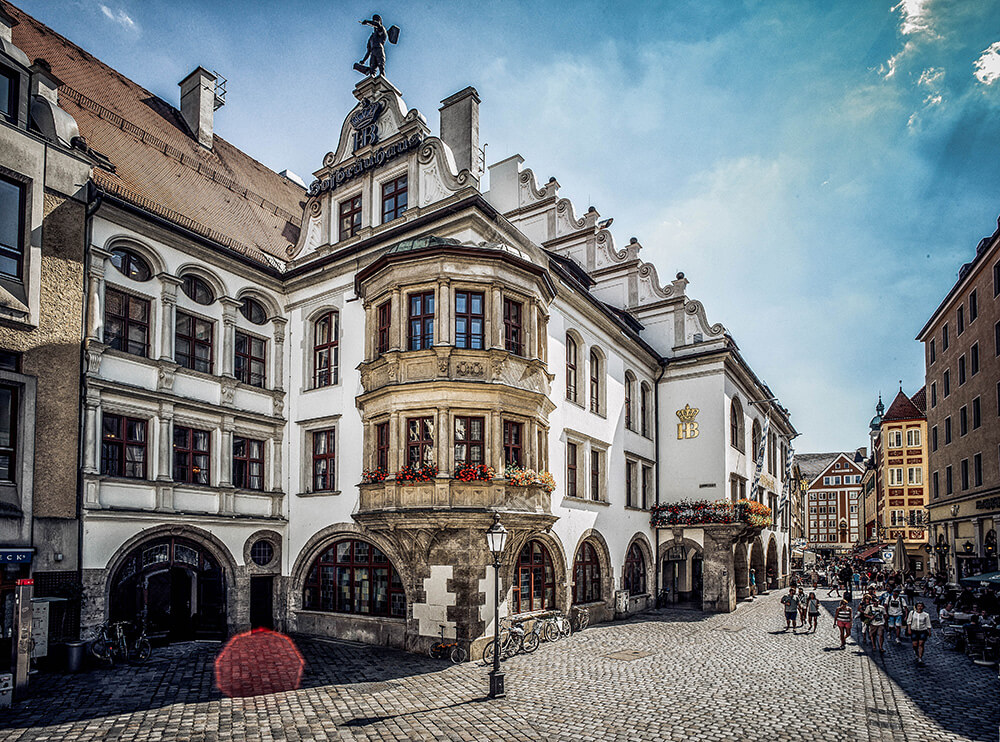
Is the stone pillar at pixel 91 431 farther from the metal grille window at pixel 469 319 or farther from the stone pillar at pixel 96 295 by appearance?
the metal grille window at pixel 469 319

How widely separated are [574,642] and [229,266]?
15.5 metres

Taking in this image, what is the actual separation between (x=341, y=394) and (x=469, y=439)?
5551mm

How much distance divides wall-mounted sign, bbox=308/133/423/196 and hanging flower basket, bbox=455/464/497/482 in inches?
420

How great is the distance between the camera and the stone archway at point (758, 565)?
40.5 metres

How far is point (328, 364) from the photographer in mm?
24844

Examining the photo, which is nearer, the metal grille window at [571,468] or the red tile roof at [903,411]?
the metal grille window at [571,468]

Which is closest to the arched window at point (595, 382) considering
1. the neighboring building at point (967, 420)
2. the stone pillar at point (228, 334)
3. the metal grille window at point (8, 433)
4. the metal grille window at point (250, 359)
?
the metal grille window at point (250, 359)

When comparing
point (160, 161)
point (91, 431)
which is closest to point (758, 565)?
point (91, 431)

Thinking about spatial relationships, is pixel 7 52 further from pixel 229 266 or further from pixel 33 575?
pixel 33 575

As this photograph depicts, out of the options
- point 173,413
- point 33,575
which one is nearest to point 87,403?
point 173,413

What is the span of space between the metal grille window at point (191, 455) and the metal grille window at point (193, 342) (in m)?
1.95

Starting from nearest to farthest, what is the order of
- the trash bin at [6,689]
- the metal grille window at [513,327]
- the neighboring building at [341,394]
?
the trash bin at [6,689] < the neighboring building at [341,394] < the metal grille window at [513,327]

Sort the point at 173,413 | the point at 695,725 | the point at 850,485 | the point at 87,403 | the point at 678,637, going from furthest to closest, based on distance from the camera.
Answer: the point at 850,485, the point at 678,637, the point at 173,413, the point at 87,403, the point at 695,725

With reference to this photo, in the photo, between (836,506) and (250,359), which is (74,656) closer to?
(250,359)
